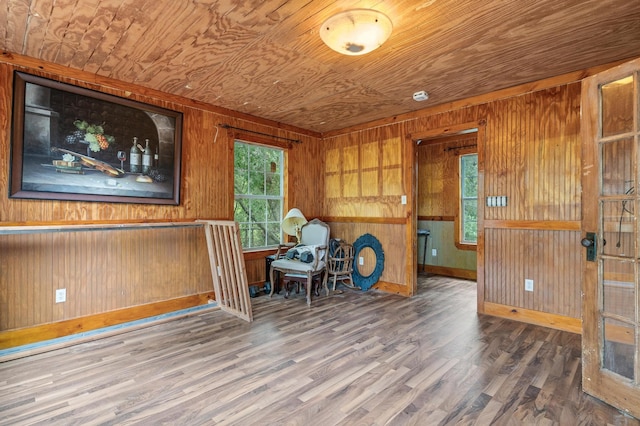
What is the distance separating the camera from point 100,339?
111 inches

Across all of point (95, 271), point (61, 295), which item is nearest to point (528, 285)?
point (95, 271)

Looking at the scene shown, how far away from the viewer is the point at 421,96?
3.54m

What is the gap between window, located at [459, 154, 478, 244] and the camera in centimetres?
555

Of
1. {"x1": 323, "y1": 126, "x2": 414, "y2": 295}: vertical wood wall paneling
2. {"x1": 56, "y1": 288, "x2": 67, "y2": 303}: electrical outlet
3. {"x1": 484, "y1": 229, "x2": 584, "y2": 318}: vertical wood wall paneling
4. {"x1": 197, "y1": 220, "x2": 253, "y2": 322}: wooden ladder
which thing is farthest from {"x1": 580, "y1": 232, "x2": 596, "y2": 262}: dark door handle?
{"x1": 56, "y1": 288, "x2": 67, "y2": 303}: electrical outlet

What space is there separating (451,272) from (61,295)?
5.53 m

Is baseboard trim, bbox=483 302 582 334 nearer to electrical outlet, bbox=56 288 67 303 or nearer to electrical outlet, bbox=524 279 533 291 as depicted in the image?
electrical outlet, bbox=524 279 533 291

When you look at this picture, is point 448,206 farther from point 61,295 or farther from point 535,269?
point 61,295

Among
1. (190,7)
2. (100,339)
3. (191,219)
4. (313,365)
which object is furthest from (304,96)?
(100,339)

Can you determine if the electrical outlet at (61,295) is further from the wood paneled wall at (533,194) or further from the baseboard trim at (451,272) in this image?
the baseboard trim at (451,272)

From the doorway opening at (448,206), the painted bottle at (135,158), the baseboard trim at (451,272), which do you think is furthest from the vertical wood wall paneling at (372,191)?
the painted bottle at (135,158)

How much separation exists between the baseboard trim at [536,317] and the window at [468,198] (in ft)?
7.37

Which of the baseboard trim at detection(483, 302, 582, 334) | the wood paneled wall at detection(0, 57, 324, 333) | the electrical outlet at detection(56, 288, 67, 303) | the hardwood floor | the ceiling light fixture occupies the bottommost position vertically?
the hardwood floor

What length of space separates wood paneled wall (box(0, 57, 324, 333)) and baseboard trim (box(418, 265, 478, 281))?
3.35m

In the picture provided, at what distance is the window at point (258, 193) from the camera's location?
14.2 ft
